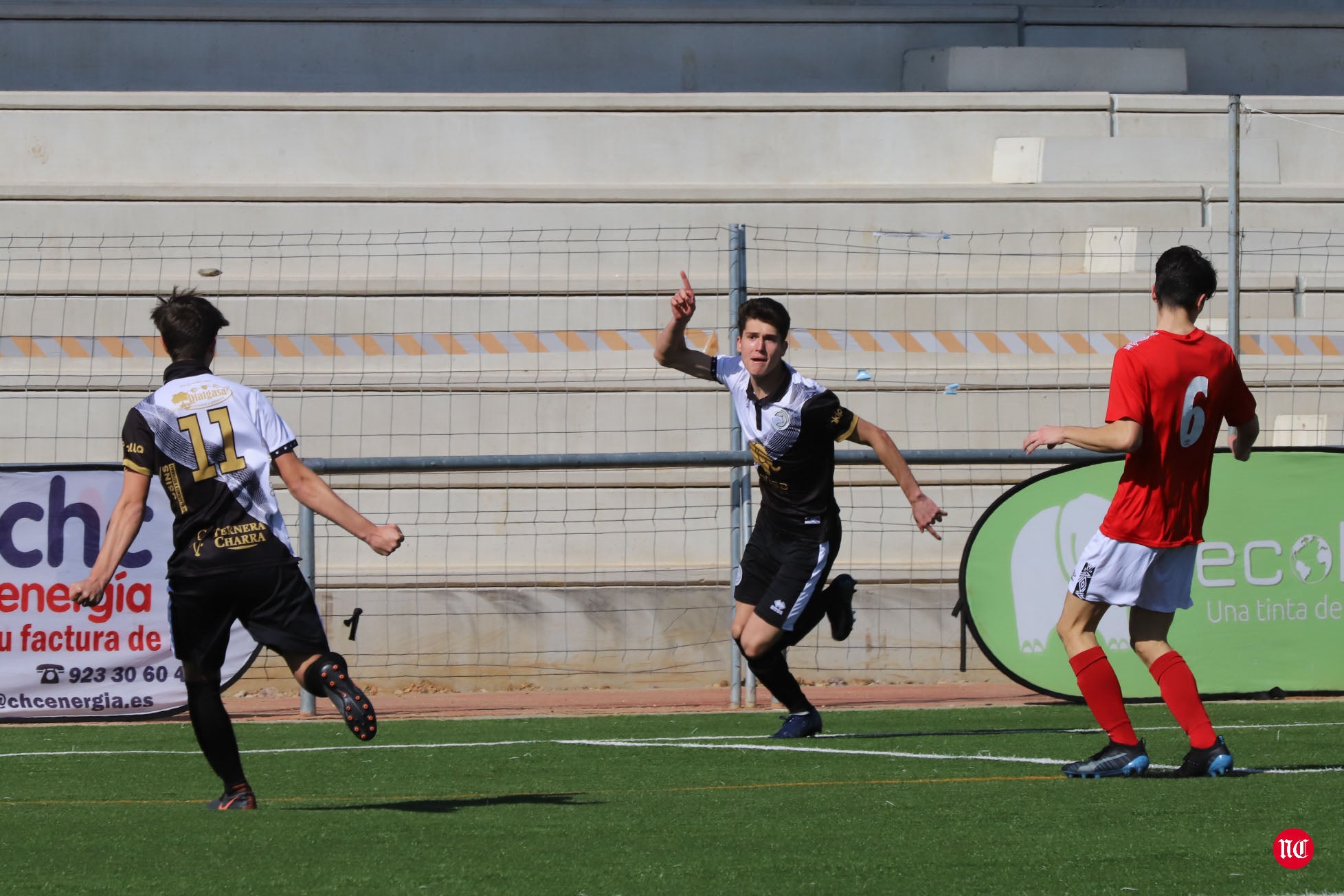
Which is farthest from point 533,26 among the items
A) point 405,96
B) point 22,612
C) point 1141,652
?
point 1141,652

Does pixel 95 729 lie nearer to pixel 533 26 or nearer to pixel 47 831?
pixel 47 831

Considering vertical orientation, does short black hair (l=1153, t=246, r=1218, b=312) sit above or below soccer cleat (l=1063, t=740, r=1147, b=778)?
above

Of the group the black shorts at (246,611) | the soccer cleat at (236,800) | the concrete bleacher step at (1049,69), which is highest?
the concrete bleacher step at (1049,69)

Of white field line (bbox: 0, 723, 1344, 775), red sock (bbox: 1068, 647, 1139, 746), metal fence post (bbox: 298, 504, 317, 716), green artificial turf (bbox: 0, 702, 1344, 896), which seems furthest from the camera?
metal fence post (bbox: 298, 504, 317, 716)

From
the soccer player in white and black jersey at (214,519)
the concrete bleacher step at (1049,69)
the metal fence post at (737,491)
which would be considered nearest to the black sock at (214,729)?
the soccer player in white and black jersey at (214,519)

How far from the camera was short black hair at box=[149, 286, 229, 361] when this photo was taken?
17.5ft

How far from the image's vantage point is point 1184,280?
5863 millimetres

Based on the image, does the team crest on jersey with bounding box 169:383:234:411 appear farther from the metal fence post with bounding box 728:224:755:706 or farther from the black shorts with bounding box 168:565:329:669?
the metal fence post with bounding box 728:224:755:706

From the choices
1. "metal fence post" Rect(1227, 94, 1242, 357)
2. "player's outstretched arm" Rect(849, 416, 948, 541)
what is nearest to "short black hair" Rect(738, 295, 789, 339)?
"player's outstretched arm" Rect(849, 416, 948, 541)

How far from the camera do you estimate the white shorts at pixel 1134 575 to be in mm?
5902

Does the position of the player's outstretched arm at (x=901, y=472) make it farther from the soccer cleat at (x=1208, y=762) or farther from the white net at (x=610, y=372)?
the white net at (x=610, y=372)

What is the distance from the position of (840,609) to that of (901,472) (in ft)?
2.87

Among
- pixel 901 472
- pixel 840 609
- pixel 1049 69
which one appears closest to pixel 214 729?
pixel 901 472

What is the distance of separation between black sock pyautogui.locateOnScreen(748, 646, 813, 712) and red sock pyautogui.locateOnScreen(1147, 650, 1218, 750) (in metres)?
2.09
